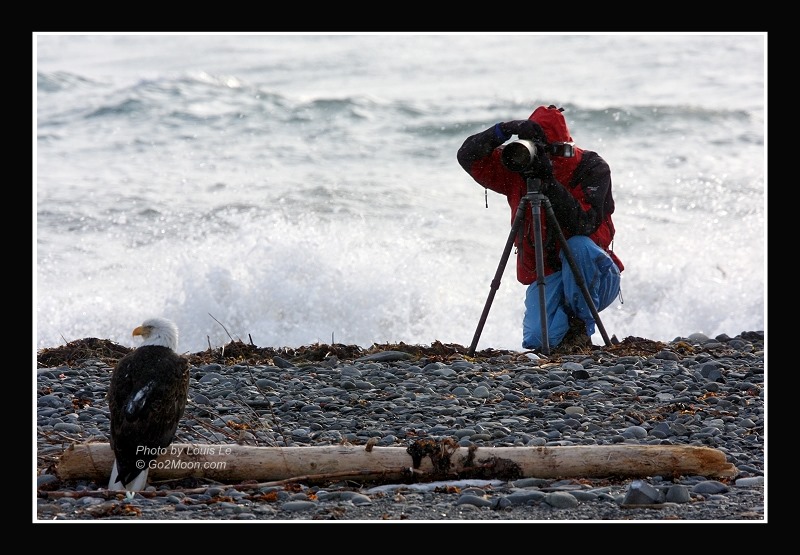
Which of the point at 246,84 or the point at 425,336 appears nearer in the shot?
the point at 425,336

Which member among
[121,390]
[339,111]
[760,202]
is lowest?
[121,390]

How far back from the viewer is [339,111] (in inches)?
706

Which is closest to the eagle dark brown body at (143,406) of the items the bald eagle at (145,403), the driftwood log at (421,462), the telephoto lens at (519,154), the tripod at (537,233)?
the bald eagle at (145,403)

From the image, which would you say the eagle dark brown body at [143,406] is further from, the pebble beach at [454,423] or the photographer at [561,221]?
the photographer at [561,221]

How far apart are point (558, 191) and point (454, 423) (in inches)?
84.6

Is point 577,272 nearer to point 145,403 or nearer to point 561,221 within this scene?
point 561,221

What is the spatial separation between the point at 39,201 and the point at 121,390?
964 cm

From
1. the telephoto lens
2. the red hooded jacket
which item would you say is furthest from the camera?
the red hooded jacket

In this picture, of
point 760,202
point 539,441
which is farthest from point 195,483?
point 760,202

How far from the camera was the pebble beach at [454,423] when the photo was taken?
4312mm

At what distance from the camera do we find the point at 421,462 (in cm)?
462

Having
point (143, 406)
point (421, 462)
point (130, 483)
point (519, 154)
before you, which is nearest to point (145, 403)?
point (143, 406)

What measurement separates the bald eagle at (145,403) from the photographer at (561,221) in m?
2.88

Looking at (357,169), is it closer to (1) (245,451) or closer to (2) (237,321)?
(2) (237,321)
